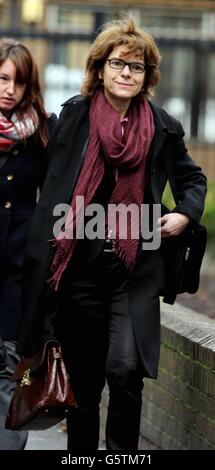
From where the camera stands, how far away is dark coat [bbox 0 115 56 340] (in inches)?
248

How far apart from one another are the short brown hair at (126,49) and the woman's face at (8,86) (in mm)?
311

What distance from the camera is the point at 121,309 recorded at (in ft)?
19.6

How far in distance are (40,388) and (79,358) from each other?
0.31 m

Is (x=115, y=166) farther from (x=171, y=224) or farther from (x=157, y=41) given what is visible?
(x=157, y=41)

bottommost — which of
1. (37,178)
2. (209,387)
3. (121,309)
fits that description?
(209,387)

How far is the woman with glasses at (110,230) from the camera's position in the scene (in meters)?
5.93

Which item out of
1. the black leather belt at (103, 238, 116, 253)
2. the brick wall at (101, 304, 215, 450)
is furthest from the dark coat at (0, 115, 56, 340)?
the brick wall at (101, 304, 215, 450)

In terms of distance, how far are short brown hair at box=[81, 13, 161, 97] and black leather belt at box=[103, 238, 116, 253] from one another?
0.65m

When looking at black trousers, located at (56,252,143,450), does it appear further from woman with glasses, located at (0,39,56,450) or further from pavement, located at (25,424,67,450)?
pavement, located at (25,424,67,450)

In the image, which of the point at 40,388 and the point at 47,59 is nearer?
the point at 40,388

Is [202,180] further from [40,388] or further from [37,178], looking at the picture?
[40,388]

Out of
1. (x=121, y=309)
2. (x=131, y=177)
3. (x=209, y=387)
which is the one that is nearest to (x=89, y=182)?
(x=131, y=177)

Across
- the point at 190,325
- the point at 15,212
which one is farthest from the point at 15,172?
A: the point at 190,325

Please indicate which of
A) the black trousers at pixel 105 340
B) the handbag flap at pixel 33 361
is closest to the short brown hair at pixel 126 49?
the black trousers at pixel 105 340
